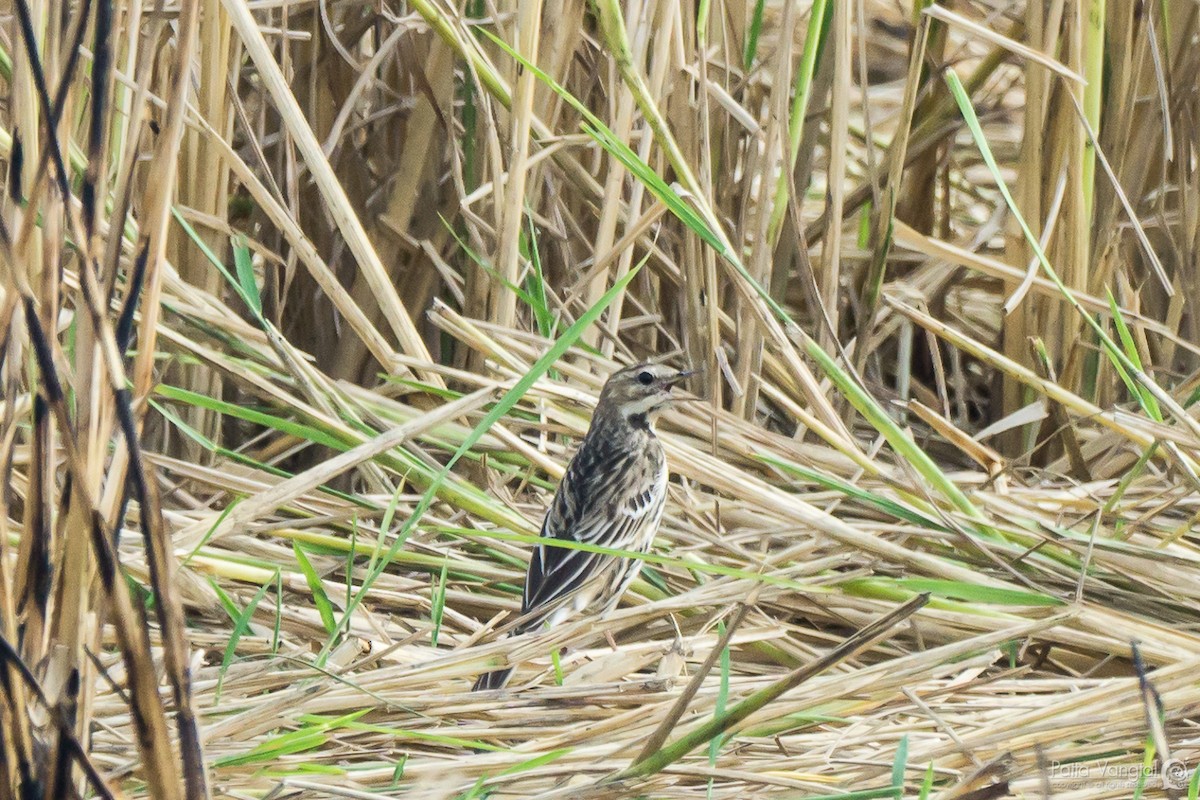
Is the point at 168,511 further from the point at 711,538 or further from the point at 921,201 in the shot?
the point at 921,201

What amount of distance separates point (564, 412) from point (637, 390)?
0.25 m

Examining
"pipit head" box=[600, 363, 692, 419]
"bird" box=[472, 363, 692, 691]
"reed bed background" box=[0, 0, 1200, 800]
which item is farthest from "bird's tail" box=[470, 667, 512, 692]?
"pipit head" box=[600, 363, 692, 419]

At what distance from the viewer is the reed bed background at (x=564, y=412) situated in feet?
5.32

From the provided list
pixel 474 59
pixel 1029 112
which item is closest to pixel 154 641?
pixel 474 59

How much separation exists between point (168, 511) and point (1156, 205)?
8.49ft

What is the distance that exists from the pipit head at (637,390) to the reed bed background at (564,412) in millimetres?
132

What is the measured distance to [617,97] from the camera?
11.3 feet

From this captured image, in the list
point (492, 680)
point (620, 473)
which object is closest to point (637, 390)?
point (620, 473)

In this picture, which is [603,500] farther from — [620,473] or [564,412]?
[564,412]

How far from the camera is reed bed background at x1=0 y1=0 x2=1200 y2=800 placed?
1.62m

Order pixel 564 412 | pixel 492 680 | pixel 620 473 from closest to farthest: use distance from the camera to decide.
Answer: pixel 492 680, pixel 620 473, pixel 564 412

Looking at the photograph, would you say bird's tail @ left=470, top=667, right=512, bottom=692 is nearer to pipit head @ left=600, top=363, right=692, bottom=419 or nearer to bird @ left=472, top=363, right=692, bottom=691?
bird @ left=472, top=363, right=692, bottom=691

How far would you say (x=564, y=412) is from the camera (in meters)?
3.51

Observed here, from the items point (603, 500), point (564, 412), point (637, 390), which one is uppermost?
point (637, 390)
